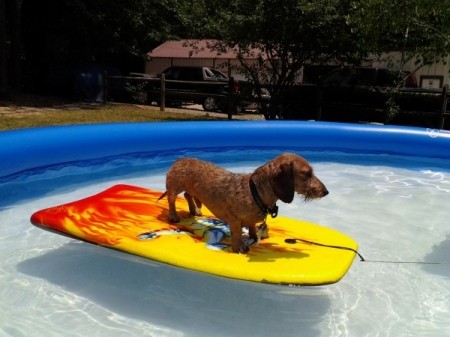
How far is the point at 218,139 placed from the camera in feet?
31.3

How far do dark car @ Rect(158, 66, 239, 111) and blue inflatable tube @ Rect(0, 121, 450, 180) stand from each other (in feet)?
18.6

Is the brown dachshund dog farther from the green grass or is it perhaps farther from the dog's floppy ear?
the green grass

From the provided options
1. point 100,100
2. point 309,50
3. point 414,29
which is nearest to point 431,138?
point 414,29

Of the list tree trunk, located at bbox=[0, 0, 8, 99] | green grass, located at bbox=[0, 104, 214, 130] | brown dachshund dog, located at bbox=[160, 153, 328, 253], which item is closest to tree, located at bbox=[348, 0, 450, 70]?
green grass, located at bbox=[0, 104, 214, 130]

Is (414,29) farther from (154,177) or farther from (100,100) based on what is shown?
(100,100)

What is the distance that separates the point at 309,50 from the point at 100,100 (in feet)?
31.9

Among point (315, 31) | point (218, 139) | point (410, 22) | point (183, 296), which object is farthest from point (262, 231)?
point (315, 31)

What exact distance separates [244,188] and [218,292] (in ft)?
3.09

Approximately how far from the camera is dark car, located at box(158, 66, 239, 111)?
1711cm

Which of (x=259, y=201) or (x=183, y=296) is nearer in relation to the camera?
(x=259, y=201)

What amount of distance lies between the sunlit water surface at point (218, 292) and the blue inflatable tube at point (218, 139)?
1669 millimetres

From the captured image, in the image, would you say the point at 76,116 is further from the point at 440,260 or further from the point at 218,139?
the point at 440,260

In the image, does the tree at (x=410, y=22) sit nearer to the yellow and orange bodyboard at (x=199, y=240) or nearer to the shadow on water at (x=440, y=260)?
the shadow on water at (x=440, y=260)

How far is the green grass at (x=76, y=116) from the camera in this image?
466 inches
